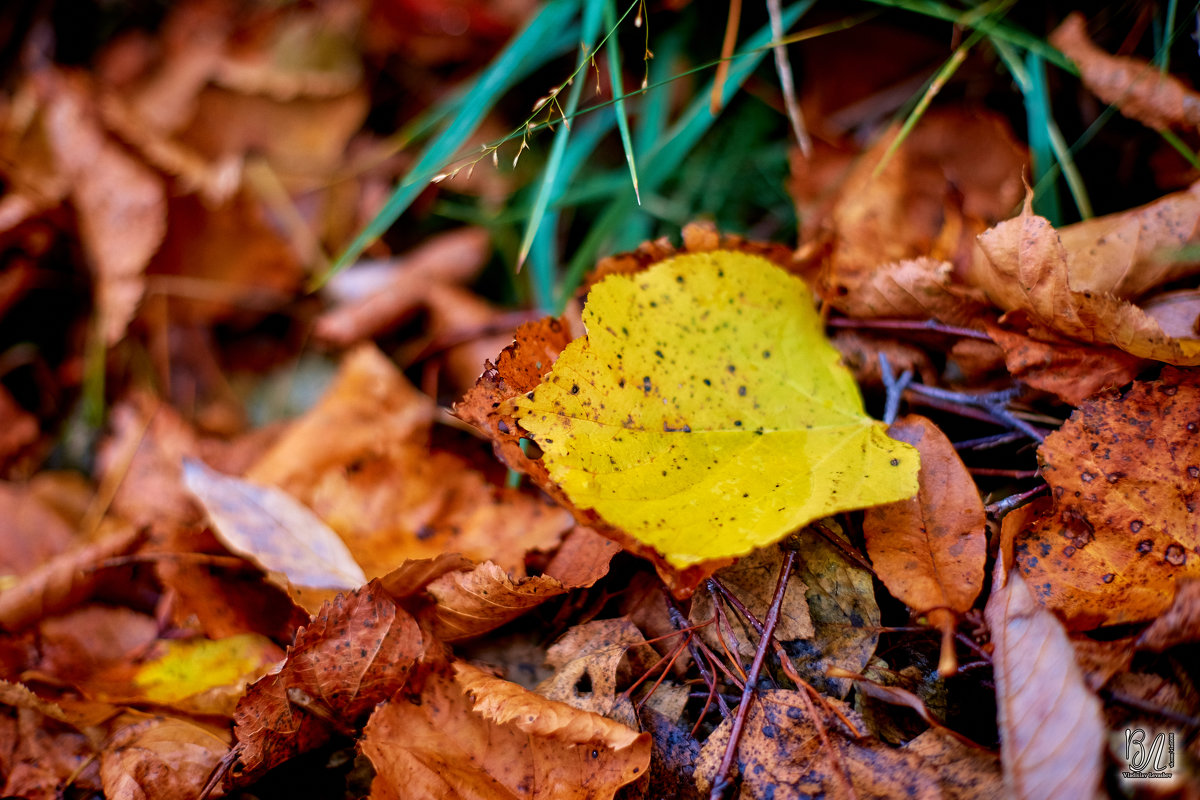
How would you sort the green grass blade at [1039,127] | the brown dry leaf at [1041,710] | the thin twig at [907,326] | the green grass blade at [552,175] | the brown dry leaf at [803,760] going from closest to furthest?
the brown dry leaf at [1041,710] → the brown dry leaf at [803,760] → the thin twig at [907,326] → the green grass blade at [552,175] → the green grass blade at [1039,127]

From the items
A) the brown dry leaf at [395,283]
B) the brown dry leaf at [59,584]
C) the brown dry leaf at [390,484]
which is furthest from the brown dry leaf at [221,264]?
the brown dry leaf at [59,584]

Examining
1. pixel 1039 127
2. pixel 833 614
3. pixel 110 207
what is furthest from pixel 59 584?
pixel 1039 127

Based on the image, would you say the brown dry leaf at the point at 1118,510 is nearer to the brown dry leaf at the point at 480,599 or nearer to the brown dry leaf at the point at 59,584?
the brown dry leaf at the point at 480,599

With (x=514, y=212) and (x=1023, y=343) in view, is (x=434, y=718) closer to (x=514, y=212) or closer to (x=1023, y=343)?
(x=1023, y=343)

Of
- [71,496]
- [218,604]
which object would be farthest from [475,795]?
[71,496]

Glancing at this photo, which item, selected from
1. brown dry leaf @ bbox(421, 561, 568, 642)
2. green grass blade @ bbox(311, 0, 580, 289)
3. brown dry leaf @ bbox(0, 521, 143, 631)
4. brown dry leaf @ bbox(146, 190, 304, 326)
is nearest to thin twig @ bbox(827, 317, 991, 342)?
brown dry leaf @ bbox(421, 561, 568, 642)

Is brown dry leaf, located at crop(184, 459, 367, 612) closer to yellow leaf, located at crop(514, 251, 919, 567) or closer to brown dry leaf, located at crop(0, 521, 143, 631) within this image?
brown dry leaf, located at crop(0, 521, 143, 631)
